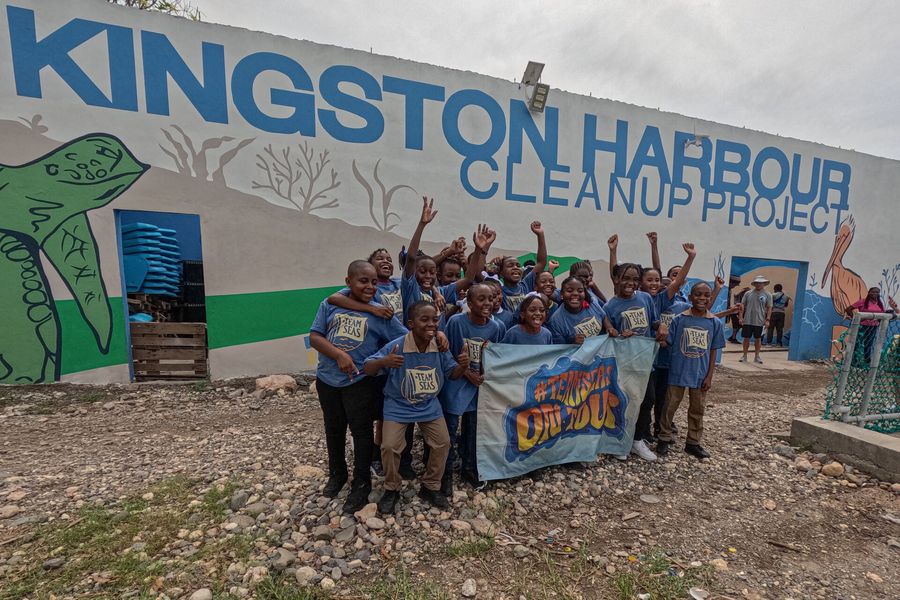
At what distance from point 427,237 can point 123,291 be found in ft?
13.7

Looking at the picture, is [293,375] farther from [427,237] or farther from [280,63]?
[280,63]

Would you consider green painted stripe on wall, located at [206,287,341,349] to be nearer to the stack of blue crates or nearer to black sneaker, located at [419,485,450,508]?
the stack of blue crates

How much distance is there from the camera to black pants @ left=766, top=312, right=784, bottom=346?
11328 mm

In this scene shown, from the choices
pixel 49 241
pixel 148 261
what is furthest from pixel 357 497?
pixel 148 261

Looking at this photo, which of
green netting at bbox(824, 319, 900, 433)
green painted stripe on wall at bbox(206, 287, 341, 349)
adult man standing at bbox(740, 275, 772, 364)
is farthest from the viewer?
adult man standing at bbox(740, 275, 772, 364)

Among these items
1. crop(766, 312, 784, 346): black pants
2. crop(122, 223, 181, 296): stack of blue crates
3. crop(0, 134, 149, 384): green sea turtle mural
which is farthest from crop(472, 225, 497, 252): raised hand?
crop(766, 312, 784, 346): black pants

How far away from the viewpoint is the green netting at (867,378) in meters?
4.16

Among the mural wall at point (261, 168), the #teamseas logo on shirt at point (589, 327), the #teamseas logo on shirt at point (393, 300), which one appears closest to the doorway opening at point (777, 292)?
the mural wall at point (261, 168)

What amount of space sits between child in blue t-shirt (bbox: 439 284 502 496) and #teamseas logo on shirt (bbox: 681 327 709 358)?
5.81ft

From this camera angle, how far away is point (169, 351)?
19.0ft

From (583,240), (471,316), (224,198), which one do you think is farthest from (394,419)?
(583,240)

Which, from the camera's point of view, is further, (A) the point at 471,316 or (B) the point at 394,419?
(A) the point at 471,316

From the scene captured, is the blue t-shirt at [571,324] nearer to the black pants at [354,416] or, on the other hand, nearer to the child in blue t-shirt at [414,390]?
the child in blue t-shirt at [414,390]

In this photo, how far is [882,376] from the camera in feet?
13.9
